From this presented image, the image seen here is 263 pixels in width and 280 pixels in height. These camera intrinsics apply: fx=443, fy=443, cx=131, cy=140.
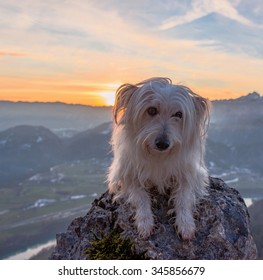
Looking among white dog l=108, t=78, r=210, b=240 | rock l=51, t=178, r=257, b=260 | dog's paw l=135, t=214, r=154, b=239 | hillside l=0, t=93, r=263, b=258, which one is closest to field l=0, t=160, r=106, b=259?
hillside l=0, t=93, r=263, b=258

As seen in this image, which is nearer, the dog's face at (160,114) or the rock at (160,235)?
the dog's face at (160,114)

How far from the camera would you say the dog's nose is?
14.8 feet

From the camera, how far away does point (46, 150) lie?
8600 centimetres

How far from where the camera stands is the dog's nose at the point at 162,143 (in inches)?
178

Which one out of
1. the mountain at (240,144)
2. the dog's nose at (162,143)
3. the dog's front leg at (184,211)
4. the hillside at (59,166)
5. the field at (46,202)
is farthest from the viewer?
the hillside at (59,166)

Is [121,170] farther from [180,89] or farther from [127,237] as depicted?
[180,89]

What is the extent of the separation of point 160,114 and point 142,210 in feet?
3.68

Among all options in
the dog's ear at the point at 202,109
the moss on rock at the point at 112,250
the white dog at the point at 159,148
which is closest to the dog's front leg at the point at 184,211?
the white dog at the point at 159,148

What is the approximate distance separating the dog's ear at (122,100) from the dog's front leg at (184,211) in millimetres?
1130

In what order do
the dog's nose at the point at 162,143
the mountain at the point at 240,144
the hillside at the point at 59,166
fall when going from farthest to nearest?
the hillside at the point at 59,166
the mountain at the point at 240,144
the dog's nose at the point at 162,143

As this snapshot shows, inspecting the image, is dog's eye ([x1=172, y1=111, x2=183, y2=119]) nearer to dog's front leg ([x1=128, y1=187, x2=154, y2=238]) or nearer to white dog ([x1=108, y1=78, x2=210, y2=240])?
white dog ([x1=108, y1=78, x2=210, y2=240])

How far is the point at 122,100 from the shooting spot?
498 centimetres

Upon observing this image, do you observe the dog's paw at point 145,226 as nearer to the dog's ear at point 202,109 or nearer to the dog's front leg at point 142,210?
the dog's front leg at point 142,210
